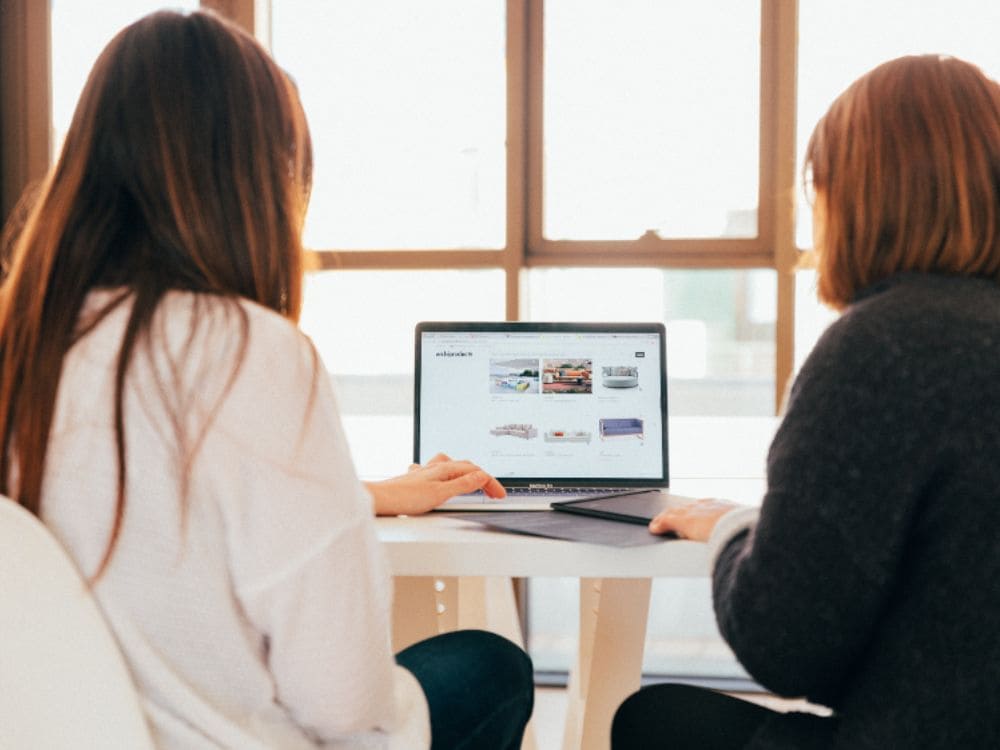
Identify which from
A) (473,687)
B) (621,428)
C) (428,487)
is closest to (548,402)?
(621,428)

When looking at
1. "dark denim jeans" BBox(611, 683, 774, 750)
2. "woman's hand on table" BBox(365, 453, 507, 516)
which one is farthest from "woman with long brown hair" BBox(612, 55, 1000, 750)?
"woman's hand on table" BBox(365, 453, 507, 516)

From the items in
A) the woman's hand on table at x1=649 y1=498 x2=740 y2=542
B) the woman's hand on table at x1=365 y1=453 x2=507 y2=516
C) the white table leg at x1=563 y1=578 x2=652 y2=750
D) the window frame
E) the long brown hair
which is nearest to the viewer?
the long brown hair

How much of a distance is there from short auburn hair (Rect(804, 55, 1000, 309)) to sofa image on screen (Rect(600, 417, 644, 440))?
73 centimetres

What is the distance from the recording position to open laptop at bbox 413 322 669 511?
1.69 meters

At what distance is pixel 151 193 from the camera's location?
0.87 metres

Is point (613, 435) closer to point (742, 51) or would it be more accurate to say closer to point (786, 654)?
point (786, 654)

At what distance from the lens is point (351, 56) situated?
9.16ft

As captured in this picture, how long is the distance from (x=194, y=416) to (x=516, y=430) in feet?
3.11

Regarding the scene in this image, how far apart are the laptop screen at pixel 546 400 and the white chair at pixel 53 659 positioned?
0.96 metres

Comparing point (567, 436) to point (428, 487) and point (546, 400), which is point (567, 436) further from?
point (428, 487)

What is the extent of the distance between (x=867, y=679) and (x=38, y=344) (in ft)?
2.32

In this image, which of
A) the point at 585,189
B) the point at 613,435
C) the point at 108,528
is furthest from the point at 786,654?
the point at 585,189

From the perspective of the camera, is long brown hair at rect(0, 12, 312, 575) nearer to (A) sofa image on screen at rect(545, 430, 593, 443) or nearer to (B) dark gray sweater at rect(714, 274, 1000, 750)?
(B) dark gray sweater at rect(714, 274, 1000, 750)

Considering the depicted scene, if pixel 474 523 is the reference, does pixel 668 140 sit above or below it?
above
